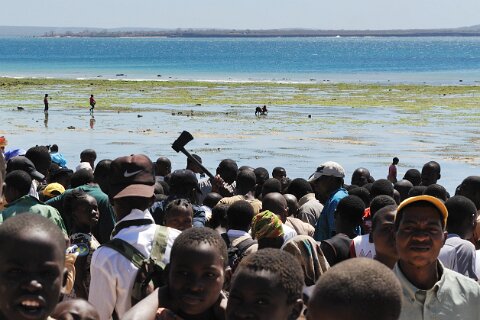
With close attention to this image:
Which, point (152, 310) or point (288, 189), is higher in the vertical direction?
point (152, 310)

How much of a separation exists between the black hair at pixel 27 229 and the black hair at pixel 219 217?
15.9 ft

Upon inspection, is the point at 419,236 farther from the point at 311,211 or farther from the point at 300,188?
the point at 300,188

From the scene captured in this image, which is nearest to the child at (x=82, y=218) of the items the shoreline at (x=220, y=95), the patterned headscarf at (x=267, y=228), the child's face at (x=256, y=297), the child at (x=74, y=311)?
the patterned headscarf at (x=267, y=228)

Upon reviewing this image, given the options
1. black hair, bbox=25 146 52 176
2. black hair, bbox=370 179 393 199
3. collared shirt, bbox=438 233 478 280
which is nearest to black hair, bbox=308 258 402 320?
collared shirt, bbox=438 233 478 280

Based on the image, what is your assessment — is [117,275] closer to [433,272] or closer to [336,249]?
[433,272]

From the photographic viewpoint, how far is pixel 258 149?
32.8 m

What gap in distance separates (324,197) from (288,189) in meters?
2.25

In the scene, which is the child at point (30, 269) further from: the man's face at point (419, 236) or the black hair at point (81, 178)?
the black hair at point (81, 178)

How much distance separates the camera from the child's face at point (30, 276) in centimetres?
385

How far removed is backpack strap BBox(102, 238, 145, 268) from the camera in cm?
549

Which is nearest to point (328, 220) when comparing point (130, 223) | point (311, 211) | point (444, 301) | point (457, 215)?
point (311, 211)

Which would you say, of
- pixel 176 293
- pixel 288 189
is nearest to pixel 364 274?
pixel 176 293

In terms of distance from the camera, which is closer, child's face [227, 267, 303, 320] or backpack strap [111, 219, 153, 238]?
child's face [227, 267, 303, 320]

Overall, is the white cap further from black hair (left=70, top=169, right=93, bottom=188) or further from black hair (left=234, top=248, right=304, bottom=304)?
black hair (left=234, top=248, right=304, bottom=304)
